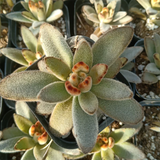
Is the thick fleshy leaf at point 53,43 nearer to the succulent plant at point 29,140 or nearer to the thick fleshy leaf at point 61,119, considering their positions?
the thick fleshy leaf at point 61,119

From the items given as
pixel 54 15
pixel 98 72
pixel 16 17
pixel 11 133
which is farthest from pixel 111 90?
pixel 16 17

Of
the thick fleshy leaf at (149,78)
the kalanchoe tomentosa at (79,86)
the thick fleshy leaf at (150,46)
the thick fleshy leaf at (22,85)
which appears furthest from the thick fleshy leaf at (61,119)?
the thick fleshy leaf at (150,46)

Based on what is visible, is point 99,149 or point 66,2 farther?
point 66,2

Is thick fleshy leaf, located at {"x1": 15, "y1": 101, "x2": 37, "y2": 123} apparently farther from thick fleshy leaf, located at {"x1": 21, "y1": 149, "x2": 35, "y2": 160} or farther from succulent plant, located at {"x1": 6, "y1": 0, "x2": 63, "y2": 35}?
succulent plant, located at {"x1": 6, "y1": 0, "x2": 63, "y2": 35}

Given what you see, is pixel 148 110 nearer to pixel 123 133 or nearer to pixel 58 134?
pixel 123 133

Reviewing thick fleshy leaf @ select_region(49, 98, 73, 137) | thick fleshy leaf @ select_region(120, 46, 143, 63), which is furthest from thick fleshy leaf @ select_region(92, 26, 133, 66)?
thick fleshy leaf @ select_region(120, 46, 143, 63)

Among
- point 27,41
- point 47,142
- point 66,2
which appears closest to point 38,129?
point 47,142

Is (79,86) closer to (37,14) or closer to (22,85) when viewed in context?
(22,85)
